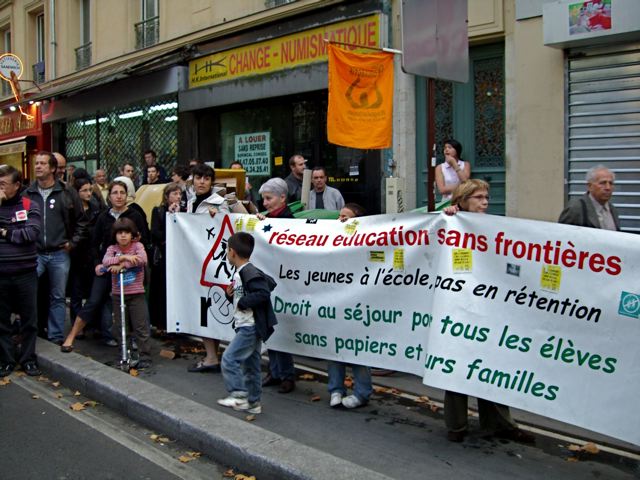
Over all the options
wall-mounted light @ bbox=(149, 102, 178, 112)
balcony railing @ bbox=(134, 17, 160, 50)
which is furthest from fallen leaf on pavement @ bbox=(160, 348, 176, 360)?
balcony railing @ bbox=(134, 17, 160, 50)

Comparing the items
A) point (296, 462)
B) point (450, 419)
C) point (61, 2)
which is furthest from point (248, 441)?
point (61, 2)

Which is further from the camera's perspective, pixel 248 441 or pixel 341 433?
pixel 341 433

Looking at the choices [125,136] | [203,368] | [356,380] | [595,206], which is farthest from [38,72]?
[595,206]

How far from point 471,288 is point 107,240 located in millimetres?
4129

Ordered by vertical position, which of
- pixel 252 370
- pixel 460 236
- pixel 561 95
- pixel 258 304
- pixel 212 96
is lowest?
pixel 252 370

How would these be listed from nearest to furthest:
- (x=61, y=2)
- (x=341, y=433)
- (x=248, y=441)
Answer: (x=248, y=441), (x=341, y=433), (x=61, y=2)

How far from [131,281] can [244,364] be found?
193 centimetres

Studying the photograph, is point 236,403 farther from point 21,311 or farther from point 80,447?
point 21,311

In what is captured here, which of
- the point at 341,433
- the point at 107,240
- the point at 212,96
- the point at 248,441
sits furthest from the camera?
the point at 212,96

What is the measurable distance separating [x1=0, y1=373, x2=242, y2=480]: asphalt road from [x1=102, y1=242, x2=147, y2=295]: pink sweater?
1.22 m

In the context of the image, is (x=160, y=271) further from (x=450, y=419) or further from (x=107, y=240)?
(x=450, y=419)

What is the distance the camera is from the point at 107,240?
707cm

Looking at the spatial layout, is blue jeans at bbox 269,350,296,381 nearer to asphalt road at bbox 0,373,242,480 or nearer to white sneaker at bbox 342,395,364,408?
white sneaker at bbox 342,395,364,408

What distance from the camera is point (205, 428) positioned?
465cm
